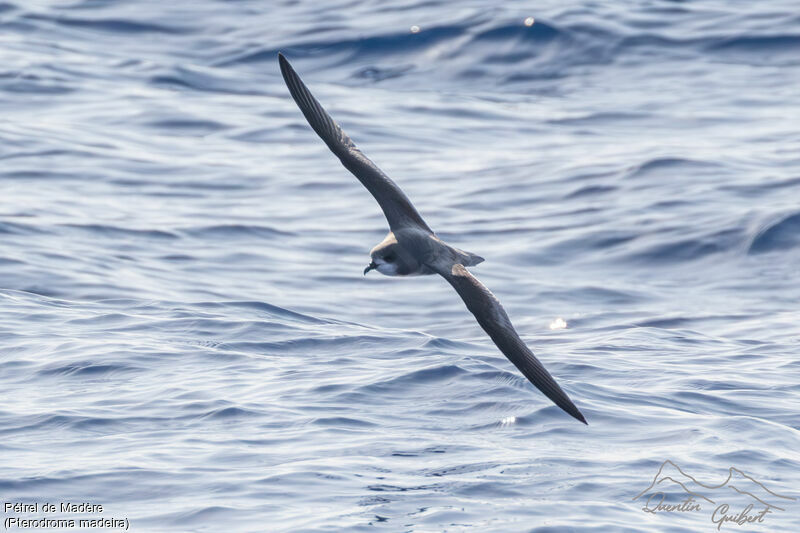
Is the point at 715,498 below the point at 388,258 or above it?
below

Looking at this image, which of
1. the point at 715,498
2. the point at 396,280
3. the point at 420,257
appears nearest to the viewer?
the point at 715,498

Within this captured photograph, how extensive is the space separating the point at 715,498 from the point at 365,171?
120 inches

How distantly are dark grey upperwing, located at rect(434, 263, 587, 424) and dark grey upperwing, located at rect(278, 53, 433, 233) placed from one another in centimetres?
94

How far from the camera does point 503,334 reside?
695 cm

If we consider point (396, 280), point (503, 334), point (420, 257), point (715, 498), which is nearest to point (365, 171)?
point (420, 257)

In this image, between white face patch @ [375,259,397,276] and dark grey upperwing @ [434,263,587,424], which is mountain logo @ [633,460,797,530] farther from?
white face patch @ [375,259,397,276]

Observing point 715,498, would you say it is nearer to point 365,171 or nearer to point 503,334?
point 503,334

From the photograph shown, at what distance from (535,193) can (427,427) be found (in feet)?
25.3

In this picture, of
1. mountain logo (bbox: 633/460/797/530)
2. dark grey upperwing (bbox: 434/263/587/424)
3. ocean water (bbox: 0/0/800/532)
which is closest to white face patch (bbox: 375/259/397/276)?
dark grey upperwing (bbox: 434/263/587/424)

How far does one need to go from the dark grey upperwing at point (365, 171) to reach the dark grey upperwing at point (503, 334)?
94 centimetres

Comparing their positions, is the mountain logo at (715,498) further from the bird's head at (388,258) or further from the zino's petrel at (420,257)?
the bird's head at (388,258)

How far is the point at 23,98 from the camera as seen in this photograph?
753 inches

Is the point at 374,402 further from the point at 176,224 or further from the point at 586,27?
the point at 586,27

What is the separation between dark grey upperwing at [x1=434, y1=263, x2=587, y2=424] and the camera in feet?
21.9
